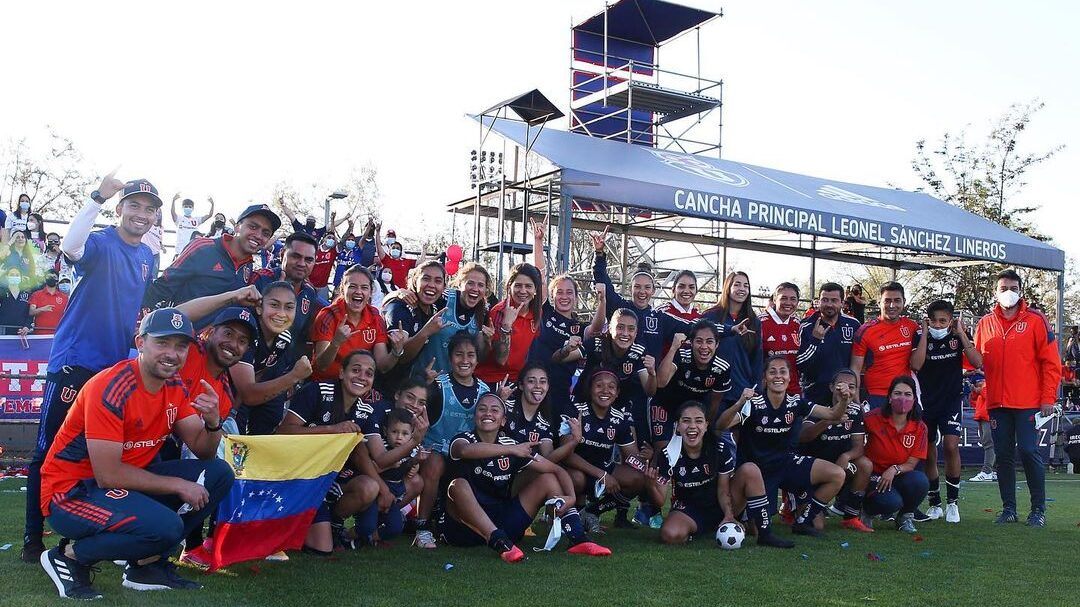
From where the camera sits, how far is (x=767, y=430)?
7.45 metres

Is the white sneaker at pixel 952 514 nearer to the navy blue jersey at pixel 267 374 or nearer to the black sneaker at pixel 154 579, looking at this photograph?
the navy blue jersey at pixel 267 374

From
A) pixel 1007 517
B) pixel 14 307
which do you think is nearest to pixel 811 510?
pixel 1007 517

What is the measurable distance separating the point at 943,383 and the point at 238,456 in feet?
21.6

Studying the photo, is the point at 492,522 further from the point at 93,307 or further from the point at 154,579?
the point at 93,307

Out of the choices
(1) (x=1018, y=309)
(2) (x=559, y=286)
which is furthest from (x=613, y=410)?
(1) (x=1018, y=309)

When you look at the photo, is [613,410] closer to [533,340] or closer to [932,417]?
[533,340]

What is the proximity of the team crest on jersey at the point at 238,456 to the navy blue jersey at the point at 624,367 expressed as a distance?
2.87m

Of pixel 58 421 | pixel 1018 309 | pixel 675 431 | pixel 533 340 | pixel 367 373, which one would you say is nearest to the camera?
pixel 58 421

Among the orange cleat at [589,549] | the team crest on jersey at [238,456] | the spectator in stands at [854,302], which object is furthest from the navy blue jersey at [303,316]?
the spectator in stands at [854,302]

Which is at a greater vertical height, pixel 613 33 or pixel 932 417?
pixel 613 33

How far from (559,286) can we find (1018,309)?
4.40m

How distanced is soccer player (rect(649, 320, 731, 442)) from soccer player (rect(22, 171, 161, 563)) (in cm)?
402

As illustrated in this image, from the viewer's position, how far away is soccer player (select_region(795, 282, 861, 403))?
8648 mm

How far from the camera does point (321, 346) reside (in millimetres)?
6348
